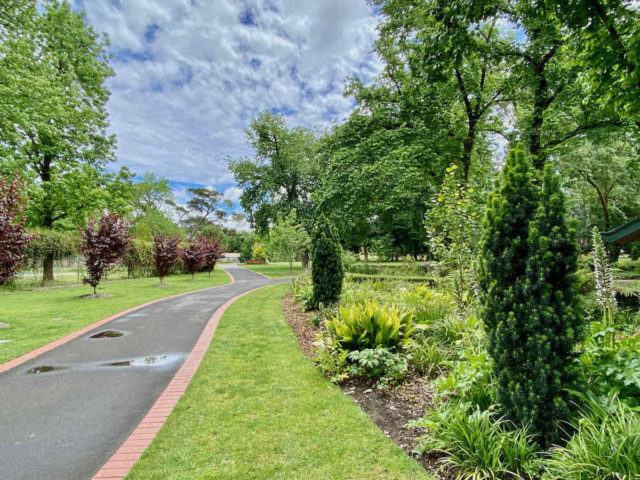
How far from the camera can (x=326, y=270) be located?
327 inches

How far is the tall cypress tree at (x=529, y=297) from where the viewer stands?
2.37 m

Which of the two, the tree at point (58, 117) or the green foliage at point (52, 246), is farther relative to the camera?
the green foliage at point (52, 246)

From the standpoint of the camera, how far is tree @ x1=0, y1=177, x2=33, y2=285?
785cm

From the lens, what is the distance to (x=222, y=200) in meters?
57.8

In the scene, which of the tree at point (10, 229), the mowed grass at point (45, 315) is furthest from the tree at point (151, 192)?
the tree at point (10, 229)

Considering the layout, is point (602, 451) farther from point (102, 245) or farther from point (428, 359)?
point (102, 245)

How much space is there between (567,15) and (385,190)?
8488 mm

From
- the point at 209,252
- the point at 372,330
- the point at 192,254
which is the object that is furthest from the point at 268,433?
the point at 209,252

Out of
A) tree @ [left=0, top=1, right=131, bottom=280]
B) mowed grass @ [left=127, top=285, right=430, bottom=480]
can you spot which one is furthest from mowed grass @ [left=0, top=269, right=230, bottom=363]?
tree @ [left=0, top=1, right=131, bottom=280]

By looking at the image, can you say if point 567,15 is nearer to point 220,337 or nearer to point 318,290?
point 318,290

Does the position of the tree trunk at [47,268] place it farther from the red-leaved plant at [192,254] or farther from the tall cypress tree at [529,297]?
the tall cypress tree at [529,297]

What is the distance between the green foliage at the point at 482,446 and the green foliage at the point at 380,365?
1.35 meters

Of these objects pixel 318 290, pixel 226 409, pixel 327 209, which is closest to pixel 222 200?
pixel 327 209

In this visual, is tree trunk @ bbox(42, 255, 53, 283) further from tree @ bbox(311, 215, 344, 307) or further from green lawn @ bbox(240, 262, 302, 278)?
tree @ bbox(311, 215, 344, 307)
